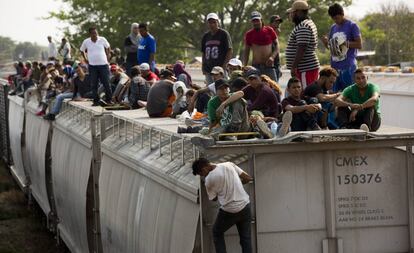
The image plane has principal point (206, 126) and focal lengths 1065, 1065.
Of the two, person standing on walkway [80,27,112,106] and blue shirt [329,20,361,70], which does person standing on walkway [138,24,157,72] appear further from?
blue shirt [329,20,361,70]

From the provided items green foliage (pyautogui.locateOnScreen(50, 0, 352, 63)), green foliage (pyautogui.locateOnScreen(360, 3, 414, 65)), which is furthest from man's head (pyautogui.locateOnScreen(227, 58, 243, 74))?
green foliage (pyautogui.locateOnScreen(360, 3, 414, 65))

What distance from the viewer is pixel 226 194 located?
29.8 feet

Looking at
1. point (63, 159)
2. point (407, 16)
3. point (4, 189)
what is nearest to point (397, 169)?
point (63, 159)

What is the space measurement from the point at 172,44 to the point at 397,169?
187ft

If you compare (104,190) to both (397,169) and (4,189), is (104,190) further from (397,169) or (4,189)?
(4,189)

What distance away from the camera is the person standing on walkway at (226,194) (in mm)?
9023

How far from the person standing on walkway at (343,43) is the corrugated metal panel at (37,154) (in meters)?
9.86

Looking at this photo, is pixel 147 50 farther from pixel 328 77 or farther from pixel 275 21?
pixel 328 77

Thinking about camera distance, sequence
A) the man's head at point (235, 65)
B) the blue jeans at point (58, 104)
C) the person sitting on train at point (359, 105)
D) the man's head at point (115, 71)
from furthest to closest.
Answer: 1. the man's head at point (115, 71)
2. the blue jeans at point (58, 104)
3. the man's head at point (235, 65)
4. the person sitting on train at point (359, 105)

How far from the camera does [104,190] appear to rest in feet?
47.0

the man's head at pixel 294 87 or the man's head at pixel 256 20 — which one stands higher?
the man's head at pixel 256 20

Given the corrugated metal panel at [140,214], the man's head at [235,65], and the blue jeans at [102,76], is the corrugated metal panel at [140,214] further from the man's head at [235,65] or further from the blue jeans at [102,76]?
the blue jeans at [102,76]

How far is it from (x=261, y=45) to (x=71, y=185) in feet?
13.7

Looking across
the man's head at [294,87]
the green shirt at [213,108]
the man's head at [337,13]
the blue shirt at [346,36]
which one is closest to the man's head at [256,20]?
the blue shirt at [346,36]
